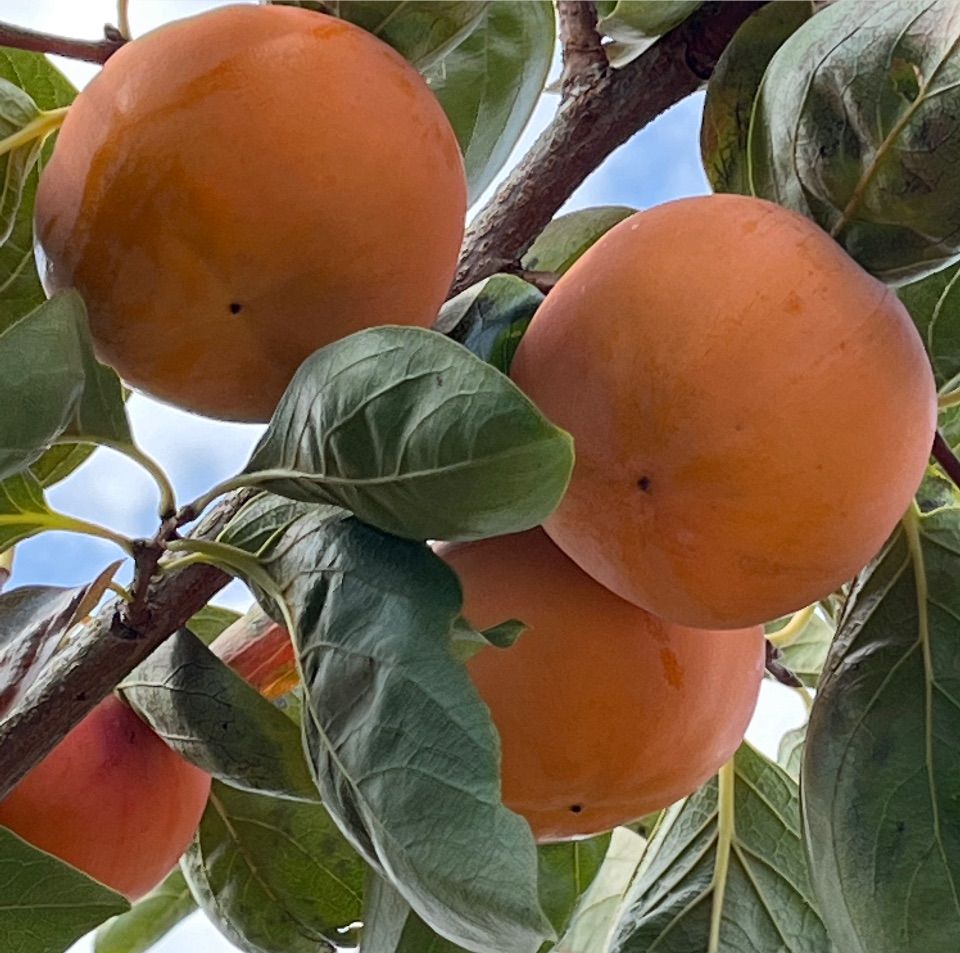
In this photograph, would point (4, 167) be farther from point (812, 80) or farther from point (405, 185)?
point (812, 80)

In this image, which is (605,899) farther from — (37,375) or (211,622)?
(37,375)

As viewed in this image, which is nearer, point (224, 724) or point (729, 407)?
point (729, 407)

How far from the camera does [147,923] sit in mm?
948

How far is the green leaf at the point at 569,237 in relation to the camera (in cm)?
77

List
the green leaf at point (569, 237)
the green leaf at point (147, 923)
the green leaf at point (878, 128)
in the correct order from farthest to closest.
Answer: the green leaf at point (147, 923) → the green leaf at point (569, 237) → the green leaf at point (878, 128)

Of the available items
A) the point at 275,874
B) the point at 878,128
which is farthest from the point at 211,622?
the point at 878,128

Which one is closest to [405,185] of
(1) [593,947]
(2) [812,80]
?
(2) [812,80]

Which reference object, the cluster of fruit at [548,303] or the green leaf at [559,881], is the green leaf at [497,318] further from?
the green leaf at [559,881]

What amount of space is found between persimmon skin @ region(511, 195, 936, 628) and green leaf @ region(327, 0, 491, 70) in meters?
0.14

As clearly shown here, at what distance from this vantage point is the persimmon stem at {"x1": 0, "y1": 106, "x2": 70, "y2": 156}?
68 cm

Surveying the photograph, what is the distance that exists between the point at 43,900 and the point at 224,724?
103mm

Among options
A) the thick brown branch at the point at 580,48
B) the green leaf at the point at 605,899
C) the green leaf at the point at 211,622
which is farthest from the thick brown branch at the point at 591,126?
the green leaf at the point at 605,899

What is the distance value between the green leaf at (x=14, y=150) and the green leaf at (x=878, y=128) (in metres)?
0.36

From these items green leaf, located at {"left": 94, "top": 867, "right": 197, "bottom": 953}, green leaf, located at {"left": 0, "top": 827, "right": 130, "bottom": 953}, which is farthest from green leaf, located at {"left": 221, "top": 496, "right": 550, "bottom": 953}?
green leaf, located at {"left": 94, "top": 867, "right": 197, "bottom": 953}
